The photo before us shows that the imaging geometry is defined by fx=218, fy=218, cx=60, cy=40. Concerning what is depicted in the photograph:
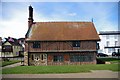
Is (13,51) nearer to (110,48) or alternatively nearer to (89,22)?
(110,48)

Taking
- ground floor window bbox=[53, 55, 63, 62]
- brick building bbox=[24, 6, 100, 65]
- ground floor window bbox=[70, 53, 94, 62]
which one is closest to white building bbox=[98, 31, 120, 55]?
brick building bbox=[24, 6, 100, 65]

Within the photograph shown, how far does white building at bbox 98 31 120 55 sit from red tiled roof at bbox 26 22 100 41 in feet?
113

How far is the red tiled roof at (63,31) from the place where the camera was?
3948 centimetres

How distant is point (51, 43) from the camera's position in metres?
38.8

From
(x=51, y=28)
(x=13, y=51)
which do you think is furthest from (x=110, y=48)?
(x=51, y=28)

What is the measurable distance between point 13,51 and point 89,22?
38493 mm

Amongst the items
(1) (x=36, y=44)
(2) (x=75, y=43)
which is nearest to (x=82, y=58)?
(2) (x=75, y=43)

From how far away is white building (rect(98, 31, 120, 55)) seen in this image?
75062mm

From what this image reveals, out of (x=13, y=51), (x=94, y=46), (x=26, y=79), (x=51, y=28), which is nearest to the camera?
(x=26, y=79)

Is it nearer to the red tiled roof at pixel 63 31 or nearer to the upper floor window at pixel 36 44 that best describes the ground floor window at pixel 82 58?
the red tiled roof at pixel 63 31

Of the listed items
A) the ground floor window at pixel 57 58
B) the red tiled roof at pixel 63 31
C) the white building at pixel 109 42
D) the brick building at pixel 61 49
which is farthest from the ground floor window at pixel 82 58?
the white building at pixel 109 42

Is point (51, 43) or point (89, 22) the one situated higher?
point (89, 22)

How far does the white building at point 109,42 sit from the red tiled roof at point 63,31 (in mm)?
34466

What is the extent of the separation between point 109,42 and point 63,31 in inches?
1480
